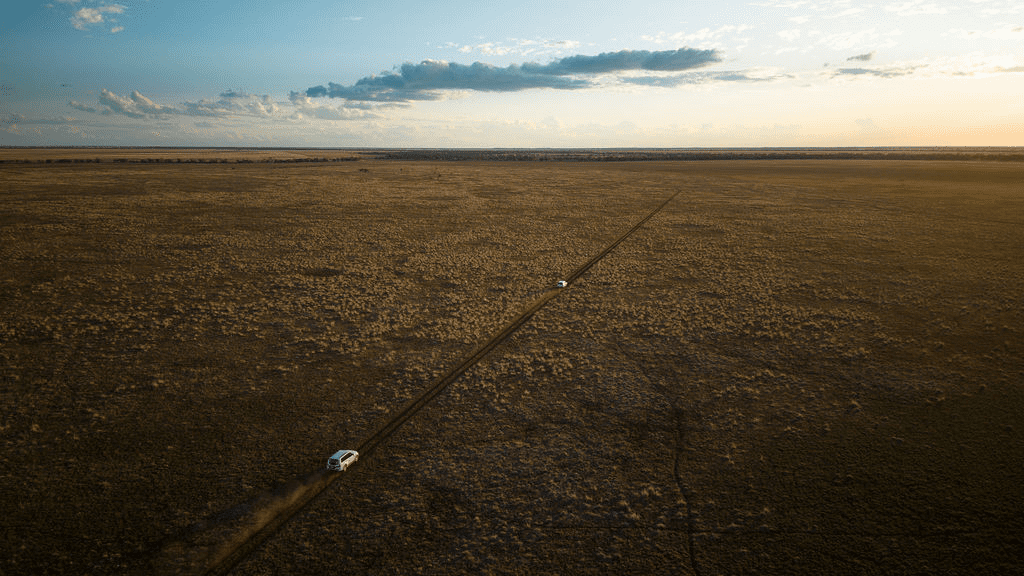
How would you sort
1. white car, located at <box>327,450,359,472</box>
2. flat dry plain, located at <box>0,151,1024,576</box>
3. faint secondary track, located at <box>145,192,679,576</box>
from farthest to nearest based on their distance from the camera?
white car, located at <box>327,450,359,472</box>, flat dry plain, located at <box>0,151,1024,576</box>, faint secondary track, located at <box>145,192,679,576</box>

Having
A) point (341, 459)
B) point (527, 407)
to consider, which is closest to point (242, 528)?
point (341, 459)

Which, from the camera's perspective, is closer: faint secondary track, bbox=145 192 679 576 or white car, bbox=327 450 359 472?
faint secondary track, bbox=145 192 679 576

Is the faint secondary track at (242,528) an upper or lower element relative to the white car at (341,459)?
lower

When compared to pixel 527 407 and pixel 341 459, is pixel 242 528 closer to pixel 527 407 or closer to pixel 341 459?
pixel 341 459

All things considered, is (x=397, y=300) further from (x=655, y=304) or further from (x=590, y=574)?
(x=590, y=574)

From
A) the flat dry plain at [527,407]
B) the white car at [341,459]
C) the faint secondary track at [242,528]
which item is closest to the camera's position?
the faint secondary track at [242,528]

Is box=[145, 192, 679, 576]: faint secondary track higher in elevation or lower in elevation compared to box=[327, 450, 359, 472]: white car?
lower
